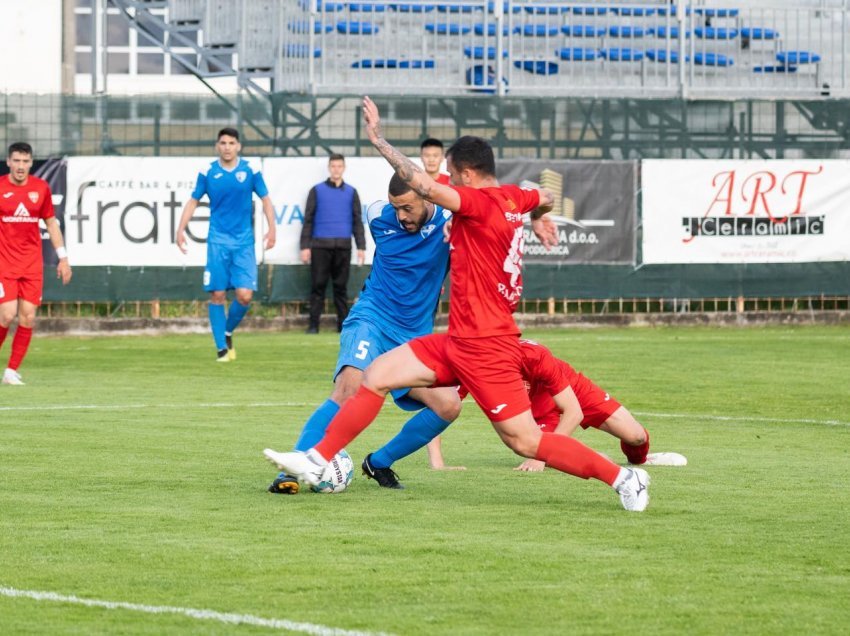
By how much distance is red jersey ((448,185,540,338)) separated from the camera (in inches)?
333

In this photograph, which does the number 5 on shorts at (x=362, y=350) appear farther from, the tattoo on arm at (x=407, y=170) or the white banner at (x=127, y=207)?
the white banner at (x=127, y=207)

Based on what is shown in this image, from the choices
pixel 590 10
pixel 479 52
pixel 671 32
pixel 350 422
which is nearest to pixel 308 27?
pixel 479 52

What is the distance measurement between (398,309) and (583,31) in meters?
17.1

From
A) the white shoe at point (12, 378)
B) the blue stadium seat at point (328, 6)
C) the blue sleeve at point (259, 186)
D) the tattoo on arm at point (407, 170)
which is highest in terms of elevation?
the blue stadium seat at point (328, 6)

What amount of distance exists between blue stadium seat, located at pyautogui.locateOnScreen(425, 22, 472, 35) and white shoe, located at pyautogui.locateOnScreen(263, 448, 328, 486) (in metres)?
17.6

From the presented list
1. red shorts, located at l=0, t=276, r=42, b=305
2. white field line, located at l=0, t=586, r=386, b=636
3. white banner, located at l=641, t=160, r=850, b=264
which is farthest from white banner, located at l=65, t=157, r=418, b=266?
white field line, located at l=0, t=586, r=386, b=636

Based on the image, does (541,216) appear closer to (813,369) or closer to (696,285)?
(813,369)

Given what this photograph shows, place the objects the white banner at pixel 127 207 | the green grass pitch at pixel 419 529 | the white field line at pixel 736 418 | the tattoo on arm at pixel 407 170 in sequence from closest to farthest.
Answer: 1. the green grass pitch at pixel 419 529
2. the tattoo on arm at pixel 407 170
3. the white field line at pixel 736 418
4. the white banner at pixel 127 207

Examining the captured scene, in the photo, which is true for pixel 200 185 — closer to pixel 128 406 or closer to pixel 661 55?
pixel 128 406

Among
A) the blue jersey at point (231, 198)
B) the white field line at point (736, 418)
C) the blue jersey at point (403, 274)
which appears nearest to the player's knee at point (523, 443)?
the blue jersey at point (403, 274)

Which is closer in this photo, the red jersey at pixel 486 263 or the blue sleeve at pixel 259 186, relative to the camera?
the red jersey at pixel 486 263

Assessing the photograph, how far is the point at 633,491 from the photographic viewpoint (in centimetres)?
834

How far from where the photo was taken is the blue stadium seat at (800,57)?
26250 mm

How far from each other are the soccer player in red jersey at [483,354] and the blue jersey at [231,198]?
1103 centimetres
